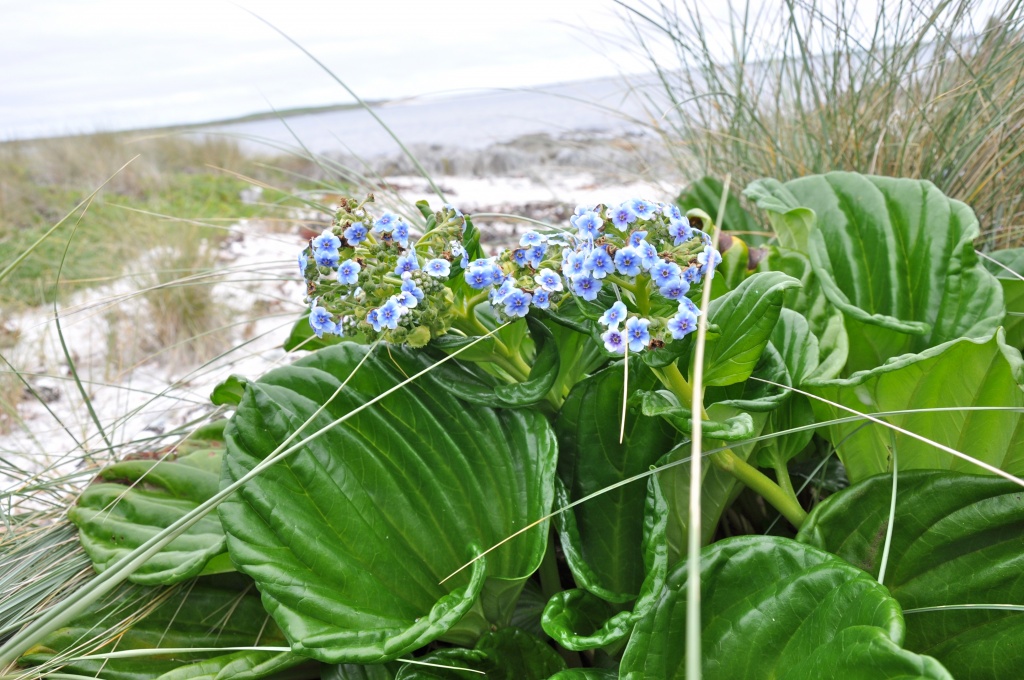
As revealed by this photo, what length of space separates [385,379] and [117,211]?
4.57m

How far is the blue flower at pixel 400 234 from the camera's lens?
42.6 inches

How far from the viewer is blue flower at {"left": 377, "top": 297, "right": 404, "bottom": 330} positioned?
1008 mm

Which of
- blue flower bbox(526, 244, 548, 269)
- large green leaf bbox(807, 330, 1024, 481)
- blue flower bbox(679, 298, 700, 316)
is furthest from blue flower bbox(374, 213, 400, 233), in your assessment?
large green leaf bbox(807, 330, 1024, 481)

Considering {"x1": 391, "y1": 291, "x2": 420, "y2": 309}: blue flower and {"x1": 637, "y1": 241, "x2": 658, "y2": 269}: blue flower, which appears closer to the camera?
{"x1": 637, "y1": 241, "x2": 658, "y2": 269}: blue flower

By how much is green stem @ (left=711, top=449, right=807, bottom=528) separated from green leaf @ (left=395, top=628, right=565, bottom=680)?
1.31 feet

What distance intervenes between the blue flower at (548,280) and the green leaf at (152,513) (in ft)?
2.28

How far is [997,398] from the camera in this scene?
110 centimetres

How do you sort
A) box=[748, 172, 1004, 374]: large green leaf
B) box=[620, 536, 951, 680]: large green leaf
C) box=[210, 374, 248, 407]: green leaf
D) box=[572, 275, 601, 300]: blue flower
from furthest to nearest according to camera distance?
box=[210, 374, 248, 407]: green leaf
box=[748, 172, 1004, 374]: large green leaf
box=[572, 275, 601, 300]: blue flower
box=[620, 536, 951, 680]: large green leaf

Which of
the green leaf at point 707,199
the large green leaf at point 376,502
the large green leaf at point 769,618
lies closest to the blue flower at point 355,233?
the large green leaf at point 376,502

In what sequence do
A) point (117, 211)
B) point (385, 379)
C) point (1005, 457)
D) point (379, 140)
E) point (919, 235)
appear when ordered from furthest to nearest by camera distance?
point (379, 140), point (117, 211), point (919, 235), point (385, 379), point (1005, 457)

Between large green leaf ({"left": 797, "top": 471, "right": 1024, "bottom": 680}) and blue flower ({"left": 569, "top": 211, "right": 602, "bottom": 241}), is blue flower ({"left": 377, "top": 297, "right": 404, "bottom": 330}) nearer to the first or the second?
blue flower ({"left": 569, "top": 211, "right": 602, "bottom": 241})

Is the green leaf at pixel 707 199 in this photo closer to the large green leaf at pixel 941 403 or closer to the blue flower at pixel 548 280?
the large green leaf at pixel 941 403

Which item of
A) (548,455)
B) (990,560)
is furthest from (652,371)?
(990,560)

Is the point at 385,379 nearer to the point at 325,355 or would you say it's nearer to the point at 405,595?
the point at 325,355
